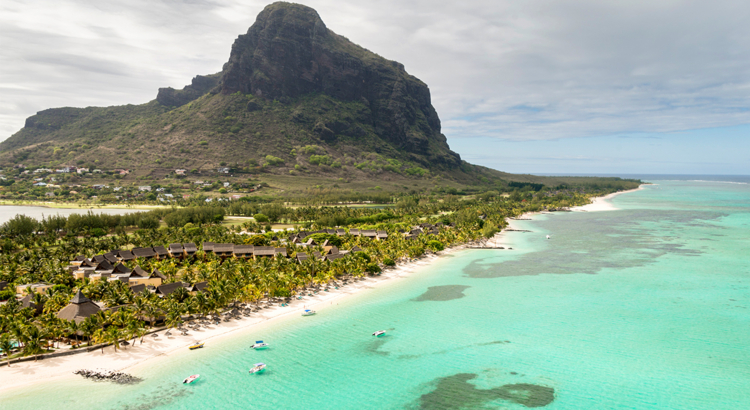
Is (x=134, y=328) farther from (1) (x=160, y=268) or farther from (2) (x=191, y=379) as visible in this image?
(1) (x=160, y=268)

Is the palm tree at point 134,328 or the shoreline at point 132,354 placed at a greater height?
the palm tree at point 134,328

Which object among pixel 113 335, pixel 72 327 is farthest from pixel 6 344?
pixel 113 335

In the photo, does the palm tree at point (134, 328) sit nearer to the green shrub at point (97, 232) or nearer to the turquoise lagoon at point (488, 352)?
the turquoise lagoon at point (488, 352)

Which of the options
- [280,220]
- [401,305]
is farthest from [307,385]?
[280,220]

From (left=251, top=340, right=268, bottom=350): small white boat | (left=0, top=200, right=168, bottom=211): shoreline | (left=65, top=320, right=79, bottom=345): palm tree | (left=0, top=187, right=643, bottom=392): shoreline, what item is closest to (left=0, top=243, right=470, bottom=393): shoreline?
(left=0, top=187, right=643, bottom=392): shoreline

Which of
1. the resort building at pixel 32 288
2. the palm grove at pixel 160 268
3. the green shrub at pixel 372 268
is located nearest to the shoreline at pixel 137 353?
the palm grove at pixel 160 268

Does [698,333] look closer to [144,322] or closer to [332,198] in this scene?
[144,322]

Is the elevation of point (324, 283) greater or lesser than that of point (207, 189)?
lesser

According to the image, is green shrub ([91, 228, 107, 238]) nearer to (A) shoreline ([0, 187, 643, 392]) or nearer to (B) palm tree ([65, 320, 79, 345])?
(B) palm tree ([65, 320, 79, 345])
